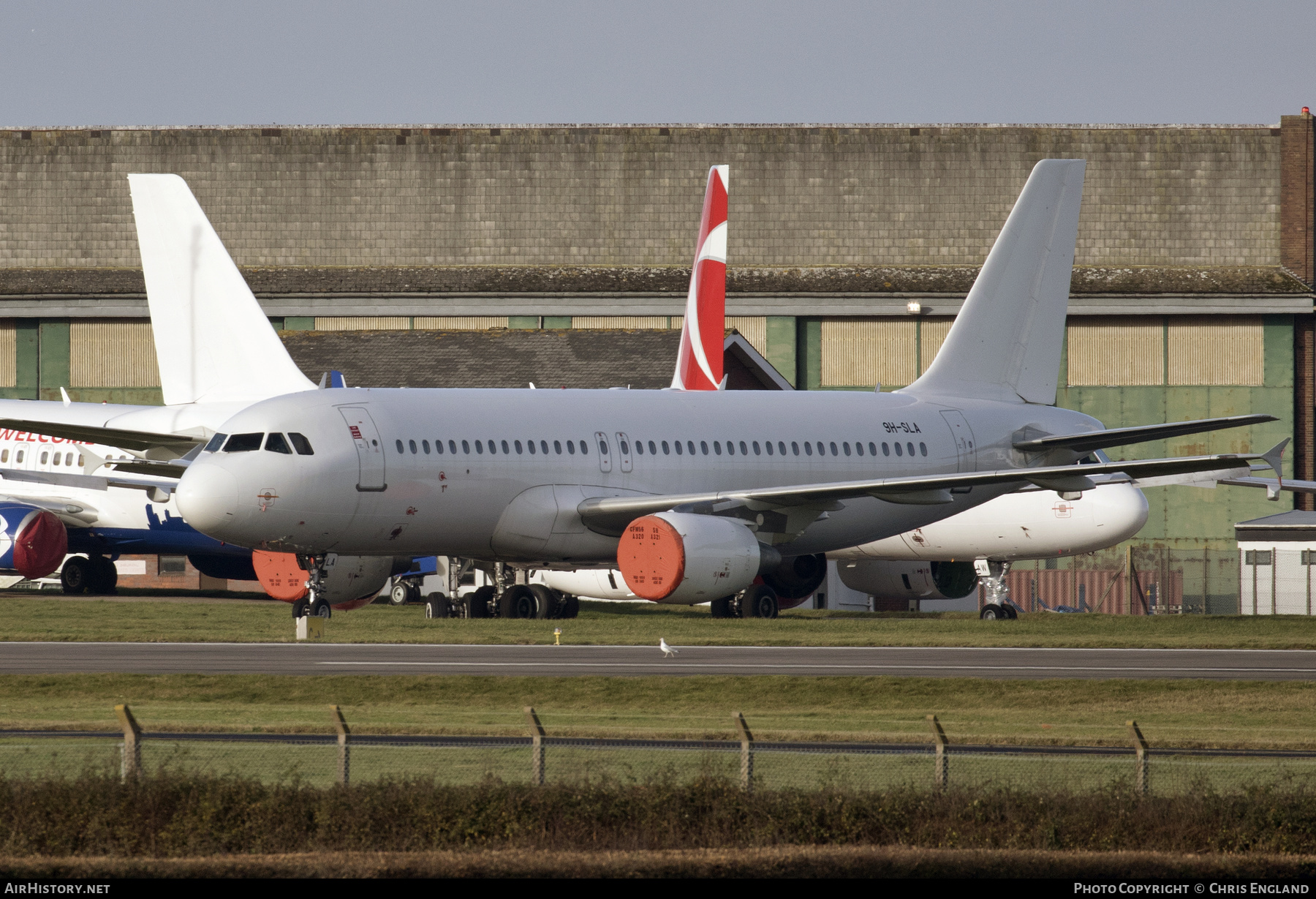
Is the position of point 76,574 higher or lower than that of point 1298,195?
lower

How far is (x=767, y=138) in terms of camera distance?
69.2 m

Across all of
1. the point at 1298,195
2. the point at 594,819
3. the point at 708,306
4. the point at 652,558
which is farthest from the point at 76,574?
the point at 1298,195

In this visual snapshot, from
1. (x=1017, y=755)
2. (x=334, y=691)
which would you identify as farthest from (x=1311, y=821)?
(x=334, y=691)

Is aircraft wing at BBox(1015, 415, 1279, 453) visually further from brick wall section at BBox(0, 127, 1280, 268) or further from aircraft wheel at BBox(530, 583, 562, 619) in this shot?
brick wall section at BBox(0, 127, 1280, 268)

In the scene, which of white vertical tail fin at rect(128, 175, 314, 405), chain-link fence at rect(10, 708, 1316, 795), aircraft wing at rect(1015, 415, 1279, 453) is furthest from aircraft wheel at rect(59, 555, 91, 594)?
chain-link fence at rect(10, 708, 1316, 795)

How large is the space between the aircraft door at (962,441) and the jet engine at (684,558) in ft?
27.9

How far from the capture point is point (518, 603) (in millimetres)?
37625

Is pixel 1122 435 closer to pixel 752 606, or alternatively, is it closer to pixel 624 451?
pixel 752 606

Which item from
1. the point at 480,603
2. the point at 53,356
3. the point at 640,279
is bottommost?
the point at 480,603

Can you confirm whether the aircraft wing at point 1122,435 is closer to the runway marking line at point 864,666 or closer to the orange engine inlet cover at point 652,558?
the runway marking line at point 864,666

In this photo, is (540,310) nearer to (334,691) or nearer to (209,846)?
(334,691)

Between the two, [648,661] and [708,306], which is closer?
[648,661]

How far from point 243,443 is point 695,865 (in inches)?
798

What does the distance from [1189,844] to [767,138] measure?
183ft
